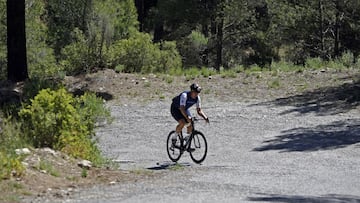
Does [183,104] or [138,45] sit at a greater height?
[138,45]

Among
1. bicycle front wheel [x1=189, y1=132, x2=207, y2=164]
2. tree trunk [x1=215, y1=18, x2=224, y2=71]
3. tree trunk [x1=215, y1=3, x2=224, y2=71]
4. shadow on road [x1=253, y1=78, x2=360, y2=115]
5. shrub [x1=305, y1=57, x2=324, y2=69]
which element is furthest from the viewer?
tree trunk [x1=215, y1=3, x2=224, y2=71]

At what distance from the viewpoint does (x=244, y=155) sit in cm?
1761

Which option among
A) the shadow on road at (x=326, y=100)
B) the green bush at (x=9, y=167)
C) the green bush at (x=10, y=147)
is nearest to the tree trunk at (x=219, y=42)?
the shadow on road at (x=326, y=100)

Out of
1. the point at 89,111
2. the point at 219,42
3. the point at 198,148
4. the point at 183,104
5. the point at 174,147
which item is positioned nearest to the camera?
the point at 89,111

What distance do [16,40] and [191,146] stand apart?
11.0 meters

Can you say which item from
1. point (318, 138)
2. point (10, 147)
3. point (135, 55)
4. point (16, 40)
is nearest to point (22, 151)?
point (10, 147)

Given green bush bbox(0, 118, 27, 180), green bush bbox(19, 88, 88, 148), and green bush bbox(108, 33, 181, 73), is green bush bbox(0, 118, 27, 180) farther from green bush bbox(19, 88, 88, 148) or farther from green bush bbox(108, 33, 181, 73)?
green bush bbox(108, 33, 181, 73)

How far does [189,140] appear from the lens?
16.6 m

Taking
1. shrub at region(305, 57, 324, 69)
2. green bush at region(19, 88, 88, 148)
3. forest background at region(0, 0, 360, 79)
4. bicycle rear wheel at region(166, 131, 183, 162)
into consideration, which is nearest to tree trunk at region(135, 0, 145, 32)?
forest background at region(0, 0, 360, 79)

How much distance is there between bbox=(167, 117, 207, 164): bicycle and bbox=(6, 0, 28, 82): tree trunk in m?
10.4

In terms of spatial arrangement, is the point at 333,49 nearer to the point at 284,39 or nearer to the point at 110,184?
the point at 284,39

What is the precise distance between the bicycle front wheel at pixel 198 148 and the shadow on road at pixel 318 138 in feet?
7.03

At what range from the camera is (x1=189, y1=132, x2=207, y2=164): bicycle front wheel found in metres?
16.4

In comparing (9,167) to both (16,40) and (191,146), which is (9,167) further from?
(16,40)
